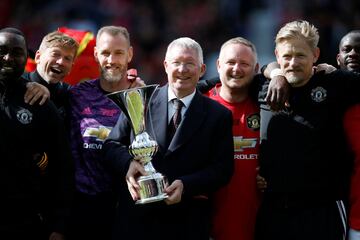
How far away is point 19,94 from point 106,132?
710 mm

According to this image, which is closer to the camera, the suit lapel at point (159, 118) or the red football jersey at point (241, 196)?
the suit lapel at point (159, 118)

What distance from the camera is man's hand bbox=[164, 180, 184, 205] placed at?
4473 mm

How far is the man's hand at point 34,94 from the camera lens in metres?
4.66

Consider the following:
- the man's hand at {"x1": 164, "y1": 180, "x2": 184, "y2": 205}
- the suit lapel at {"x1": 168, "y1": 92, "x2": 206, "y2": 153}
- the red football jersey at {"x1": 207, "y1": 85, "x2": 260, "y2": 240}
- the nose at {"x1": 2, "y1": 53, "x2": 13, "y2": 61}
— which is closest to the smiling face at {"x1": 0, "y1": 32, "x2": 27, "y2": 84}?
the nose at {"x1": 2, "y1": 53, "x2": 13, "y2": 61}

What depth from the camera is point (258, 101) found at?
513 cm

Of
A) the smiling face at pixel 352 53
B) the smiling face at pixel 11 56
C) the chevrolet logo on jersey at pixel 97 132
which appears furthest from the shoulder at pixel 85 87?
the smiling face at pixel 352 53

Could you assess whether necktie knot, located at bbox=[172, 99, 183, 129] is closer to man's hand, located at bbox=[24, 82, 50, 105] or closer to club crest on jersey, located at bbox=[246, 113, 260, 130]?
club crest on jersey, located at bbox=[246, 113, 260, 130]

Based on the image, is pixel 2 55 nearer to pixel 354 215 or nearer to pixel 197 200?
pixel 197 200

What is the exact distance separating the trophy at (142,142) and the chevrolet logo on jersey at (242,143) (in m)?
0.69

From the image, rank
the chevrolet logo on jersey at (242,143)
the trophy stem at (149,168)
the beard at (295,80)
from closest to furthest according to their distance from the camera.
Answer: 1. the trophy stem at (149,168)
2. the beard at (295,80)
3. the chevrolet logo on jersey at (242,143)

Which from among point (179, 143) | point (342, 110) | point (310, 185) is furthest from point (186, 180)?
point (342, 110)

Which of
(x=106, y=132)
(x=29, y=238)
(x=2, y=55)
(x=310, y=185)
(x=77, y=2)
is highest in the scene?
(x=77, y=2)

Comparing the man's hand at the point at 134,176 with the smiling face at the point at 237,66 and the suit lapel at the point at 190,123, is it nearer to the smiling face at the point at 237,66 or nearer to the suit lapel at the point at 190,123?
the suit lapel at the point at 190,123

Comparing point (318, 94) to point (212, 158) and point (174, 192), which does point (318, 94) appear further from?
point (174, 192)
